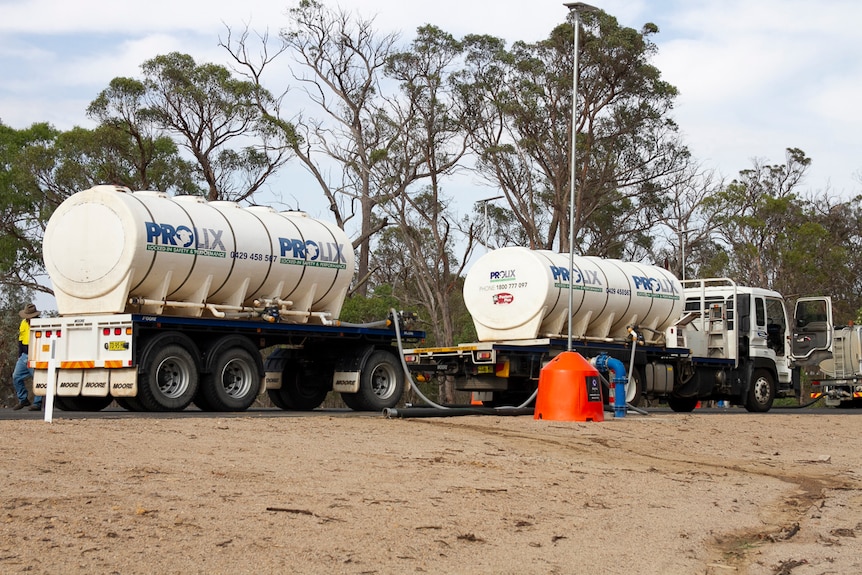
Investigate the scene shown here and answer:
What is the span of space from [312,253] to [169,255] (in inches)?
126

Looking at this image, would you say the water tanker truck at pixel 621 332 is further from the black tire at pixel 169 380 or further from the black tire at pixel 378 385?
the black tire at pixel 169 380

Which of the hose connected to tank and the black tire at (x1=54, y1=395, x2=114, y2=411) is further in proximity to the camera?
the black tire at (x1=54, y1=395, x2=114, y2=411)

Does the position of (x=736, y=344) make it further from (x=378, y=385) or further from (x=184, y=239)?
(x=184, y=239)

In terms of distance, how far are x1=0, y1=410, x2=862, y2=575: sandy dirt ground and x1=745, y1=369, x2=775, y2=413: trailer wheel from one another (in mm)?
13481

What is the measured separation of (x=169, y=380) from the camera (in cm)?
1780

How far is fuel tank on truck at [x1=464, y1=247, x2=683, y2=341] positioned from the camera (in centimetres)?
2294

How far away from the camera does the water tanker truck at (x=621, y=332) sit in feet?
74.5

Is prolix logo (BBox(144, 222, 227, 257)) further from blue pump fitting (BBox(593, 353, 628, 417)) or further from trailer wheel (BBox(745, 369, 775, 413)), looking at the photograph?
trailer wheel (BBox(745, 369, 775, 413))

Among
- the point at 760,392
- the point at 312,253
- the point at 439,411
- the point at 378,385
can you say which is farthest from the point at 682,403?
the point at 439,411

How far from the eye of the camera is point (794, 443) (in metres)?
16.3

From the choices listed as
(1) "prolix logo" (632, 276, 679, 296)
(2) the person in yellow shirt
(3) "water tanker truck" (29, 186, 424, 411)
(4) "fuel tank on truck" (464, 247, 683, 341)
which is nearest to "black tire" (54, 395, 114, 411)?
(3) "water tanker truck" (29, 186, 424, 411)

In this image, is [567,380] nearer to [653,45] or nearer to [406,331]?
[406,331]

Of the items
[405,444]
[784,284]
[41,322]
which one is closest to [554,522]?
[405,444]

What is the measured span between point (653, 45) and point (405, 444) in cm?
3208
